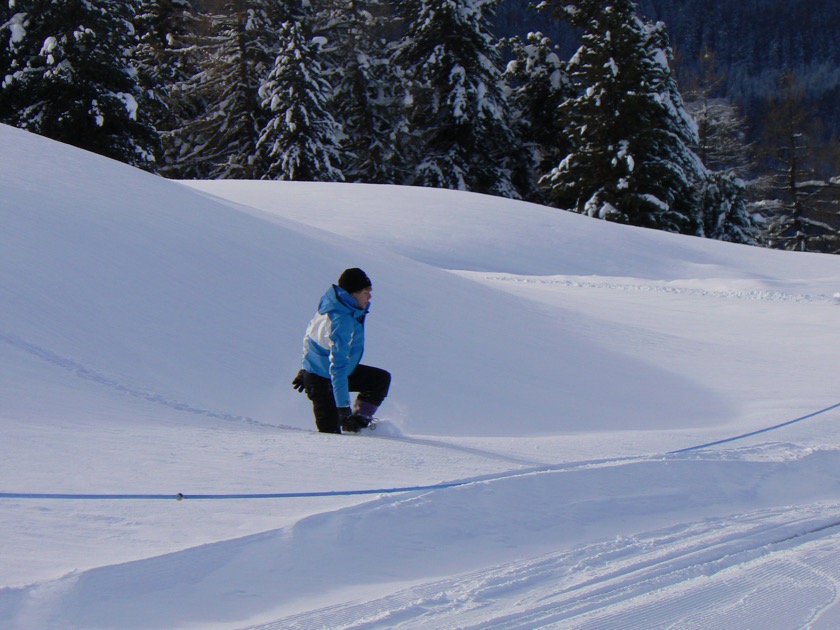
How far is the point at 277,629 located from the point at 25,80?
2734 cm

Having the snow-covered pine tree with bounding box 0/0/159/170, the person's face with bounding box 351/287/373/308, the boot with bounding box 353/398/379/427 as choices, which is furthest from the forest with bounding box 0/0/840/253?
the person's face with bounding box 351/287/373/308

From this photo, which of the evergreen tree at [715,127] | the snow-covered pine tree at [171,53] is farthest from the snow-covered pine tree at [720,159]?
the snow-covered pine tree at [171,53]

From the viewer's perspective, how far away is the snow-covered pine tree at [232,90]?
112 ft

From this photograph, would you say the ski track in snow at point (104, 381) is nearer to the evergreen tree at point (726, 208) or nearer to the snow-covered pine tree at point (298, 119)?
the snow-covered pine tree at point (298, 119)

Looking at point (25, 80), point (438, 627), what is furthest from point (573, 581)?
point (25, 80)

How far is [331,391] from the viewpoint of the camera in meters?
5.65

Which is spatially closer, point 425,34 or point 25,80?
point 25,80

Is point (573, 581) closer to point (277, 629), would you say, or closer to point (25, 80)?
point (277, 629)

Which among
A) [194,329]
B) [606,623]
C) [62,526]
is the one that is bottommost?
[606,623]

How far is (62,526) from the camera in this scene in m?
3.44

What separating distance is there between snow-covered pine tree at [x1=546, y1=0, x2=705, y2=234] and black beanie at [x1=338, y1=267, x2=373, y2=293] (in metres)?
25.5

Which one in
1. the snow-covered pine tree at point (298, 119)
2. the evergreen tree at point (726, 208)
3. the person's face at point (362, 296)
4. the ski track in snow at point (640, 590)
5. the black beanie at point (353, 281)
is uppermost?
the snow-covered pine tree at point (298, 119)

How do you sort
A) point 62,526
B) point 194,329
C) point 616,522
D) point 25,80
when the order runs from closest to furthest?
point 62,526 → point 616,522 → point 194,329 → point 25,80

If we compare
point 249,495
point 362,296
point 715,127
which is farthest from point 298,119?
point 249,495
